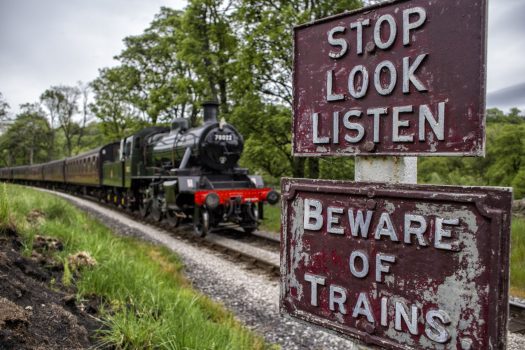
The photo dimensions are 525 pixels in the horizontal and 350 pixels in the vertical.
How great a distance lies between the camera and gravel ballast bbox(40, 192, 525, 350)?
13.6 feet

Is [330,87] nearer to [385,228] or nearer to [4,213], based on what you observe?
[385,228]

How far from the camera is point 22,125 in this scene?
43.0 m

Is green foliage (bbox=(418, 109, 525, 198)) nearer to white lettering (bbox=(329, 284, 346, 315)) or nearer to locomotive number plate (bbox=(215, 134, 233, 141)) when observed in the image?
locomotive number plate (bbox=(215, 134, 233, 141))

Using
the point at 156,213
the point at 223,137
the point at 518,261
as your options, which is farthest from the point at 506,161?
the point at 156,213

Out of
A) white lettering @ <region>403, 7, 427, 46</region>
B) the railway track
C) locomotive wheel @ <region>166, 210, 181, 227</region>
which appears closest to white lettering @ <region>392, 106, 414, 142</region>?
white lettering @ <region>403, 7, 427, 46</region>

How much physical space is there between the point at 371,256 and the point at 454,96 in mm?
624

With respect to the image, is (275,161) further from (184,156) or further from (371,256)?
(371,256)

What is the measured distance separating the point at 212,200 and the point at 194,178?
1193 mm

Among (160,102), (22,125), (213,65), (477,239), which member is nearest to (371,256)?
(477,239)

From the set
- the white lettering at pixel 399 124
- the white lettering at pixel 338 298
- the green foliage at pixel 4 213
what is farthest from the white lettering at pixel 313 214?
the green foliage at pixel 4 213

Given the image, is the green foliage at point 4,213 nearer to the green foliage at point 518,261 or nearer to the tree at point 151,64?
the green foliage at point 518,261

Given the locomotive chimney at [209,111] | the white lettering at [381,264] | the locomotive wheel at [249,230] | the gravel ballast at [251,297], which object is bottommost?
the gravel ballast at [251,297]

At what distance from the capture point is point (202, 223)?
34.4 feet

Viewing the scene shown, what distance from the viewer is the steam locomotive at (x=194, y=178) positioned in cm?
1030
